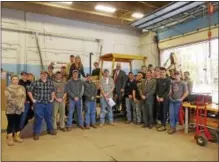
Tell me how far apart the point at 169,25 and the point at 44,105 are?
5966 mm

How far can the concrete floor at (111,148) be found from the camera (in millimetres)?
3223

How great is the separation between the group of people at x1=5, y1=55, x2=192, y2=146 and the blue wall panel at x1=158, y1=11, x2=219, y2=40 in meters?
2.75

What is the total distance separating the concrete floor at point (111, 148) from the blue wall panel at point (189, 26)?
3.91m

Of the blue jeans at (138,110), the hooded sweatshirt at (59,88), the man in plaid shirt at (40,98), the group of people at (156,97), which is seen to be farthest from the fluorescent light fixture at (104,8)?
the man in plaid shirt at (40,98)

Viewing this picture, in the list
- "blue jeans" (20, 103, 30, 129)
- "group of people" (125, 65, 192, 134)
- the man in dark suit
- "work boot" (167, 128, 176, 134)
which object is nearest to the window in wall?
"group of people" (125, 65, 192, 134)

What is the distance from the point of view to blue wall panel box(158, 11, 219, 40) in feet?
20.6

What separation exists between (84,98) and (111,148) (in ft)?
6.22

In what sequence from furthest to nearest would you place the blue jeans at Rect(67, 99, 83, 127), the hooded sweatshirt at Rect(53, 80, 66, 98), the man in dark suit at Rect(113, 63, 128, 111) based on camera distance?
1. the man in dark suit at Rect(113, 63, 128, 111)
2. the blue jeans at Rect(67, 99, 83, 127)
3. the hooded sweatshirt at Rect(53, 80, 66, 98)

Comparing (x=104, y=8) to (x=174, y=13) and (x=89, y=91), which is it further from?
(x=89, y=91)

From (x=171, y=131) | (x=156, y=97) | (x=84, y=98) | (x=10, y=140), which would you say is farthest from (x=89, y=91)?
(x=171, y=131)

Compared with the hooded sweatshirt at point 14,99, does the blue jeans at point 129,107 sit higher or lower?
lower

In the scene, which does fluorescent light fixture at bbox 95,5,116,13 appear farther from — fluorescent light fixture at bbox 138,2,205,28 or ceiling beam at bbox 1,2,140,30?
fluorescent light fixture at bbox 138,2,205,28

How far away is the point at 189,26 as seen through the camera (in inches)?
288

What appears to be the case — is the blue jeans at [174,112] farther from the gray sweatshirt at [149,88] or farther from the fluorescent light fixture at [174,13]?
the fluorescent light fixture at [174,13]
